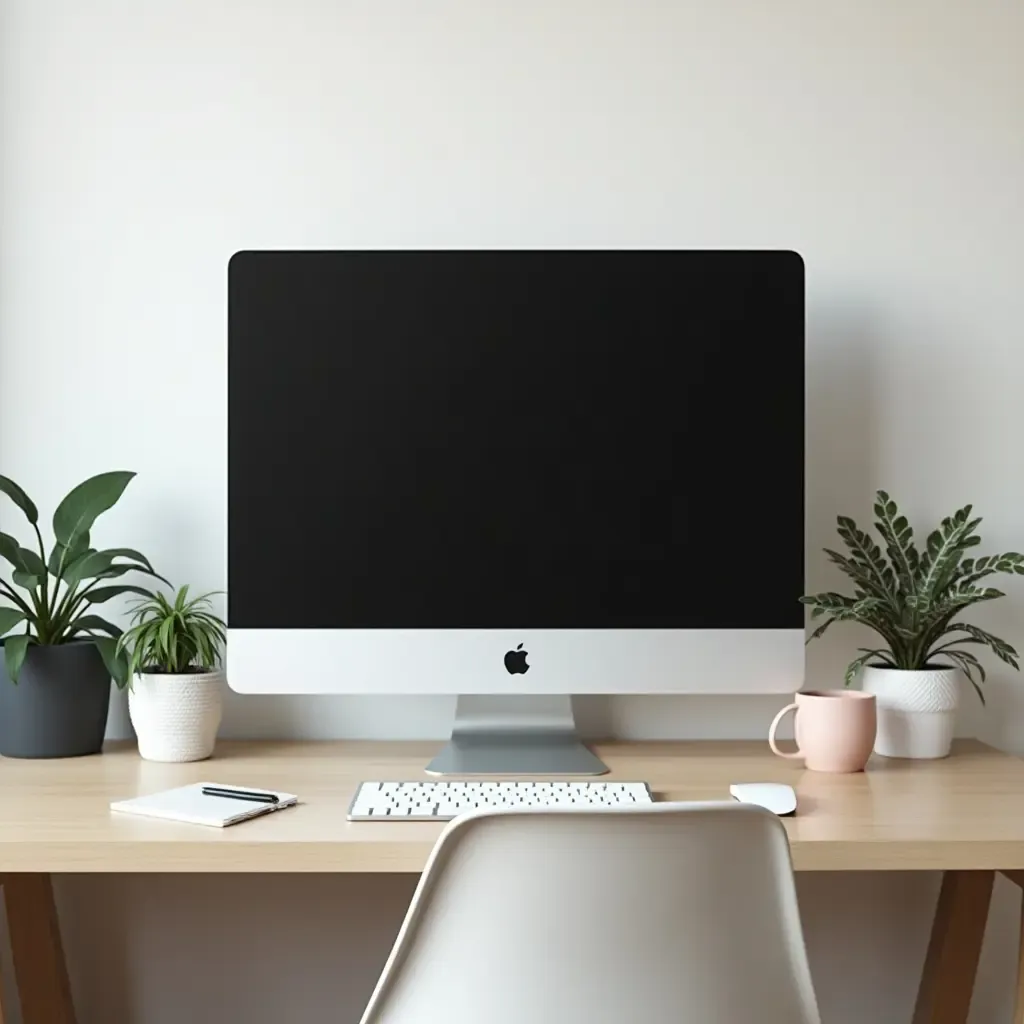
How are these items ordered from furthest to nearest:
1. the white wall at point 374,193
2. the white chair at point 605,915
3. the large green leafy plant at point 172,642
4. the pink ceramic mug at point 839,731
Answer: the white wall at point 374,193
the large green leafy plant at point 172,642
the pink ceramic mug at point 839,731
the white chair at point 605,915

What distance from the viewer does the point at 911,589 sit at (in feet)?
5.97

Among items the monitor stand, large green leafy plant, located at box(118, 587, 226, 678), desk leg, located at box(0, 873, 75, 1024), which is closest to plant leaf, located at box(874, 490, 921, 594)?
the monitor stand

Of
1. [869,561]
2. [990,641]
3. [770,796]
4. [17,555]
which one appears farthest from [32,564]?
[990,641]

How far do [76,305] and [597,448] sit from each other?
880mm

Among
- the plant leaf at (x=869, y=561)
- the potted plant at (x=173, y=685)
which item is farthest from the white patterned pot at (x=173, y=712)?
the plant leaf at (x=869, y=561)

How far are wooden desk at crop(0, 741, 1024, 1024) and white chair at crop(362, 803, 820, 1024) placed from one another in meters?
0.27

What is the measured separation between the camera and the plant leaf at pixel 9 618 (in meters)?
1.70

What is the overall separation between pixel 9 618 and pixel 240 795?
49cm

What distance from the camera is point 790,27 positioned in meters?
1.97

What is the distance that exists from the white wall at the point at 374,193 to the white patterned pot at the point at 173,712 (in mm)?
235

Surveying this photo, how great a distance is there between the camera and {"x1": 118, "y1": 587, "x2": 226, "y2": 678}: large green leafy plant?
1.74 m

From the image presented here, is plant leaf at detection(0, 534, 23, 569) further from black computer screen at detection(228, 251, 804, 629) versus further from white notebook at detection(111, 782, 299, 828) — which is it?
white notebook at detection(111, 782, 299, 828)

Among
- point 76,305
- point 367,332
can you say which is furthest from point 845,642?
point 76,305

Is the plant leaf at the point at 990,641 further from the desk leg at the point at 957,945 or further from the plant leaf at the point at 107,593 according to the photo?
the plant leaf at the point at 107,593
